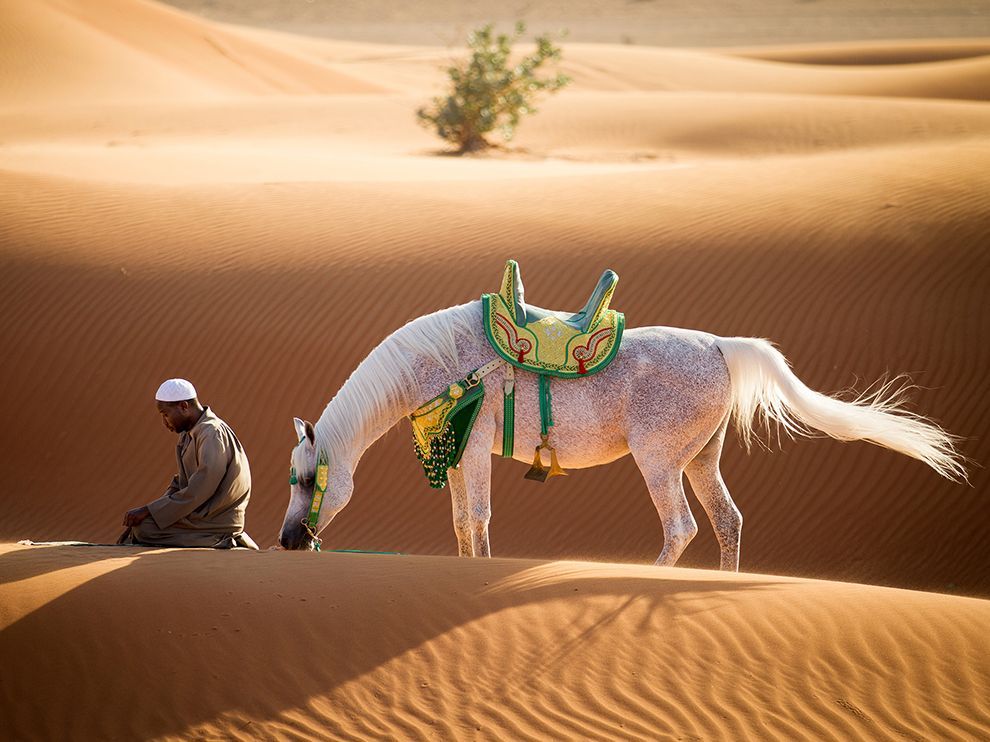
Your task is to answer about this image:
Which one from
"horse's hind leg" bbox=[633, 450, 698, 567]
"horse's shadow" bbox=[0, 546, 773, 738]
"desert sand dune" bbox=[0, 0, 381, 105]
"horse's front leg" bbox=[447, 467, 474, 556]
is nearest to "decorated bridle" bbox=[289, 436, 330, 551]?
"horse's shadow" bbox=[0, 546, 773, 738]

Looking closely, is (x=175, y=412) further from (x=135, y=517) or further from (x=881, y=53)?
(x=881, y=53)

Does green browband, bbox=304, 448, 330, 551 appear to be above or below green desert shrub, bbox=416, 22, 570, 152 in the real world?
below

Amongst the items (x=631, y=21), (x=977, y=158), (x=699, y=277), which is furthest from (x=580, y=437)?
(x=631, y=21)

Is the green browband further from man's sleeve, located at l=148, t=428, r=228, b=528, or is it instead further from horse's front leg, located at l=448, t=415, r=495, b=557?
horse's front leg, located at l=448, t=415, r=495, b=557

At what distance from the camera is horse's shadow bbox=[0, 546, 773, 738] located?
5.79m

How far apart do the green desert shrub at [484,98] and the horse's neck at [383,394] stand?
19520 millimetres

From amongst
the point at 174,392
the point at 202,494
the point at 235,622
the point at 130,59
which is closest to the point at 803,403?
the point at 235,622

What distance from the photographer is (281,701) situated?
5.79 metres

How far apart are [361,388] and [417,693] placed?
7.85ft

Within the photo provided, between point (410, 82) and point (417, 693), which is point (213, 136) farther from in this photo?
point (417, 693)

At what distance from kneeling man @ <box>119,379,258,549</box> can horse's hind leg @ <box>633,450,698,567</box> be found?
278 cm

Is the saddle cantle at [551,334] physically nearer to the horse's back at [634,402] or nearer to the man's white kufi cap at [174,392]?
the horse's back at [634,402]

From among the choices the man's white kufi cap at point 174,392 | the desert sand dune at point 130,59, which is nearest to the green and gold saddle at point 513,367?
the man's white kufi cap at point 174,392

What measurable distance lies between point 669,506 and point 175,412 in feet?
11.1
